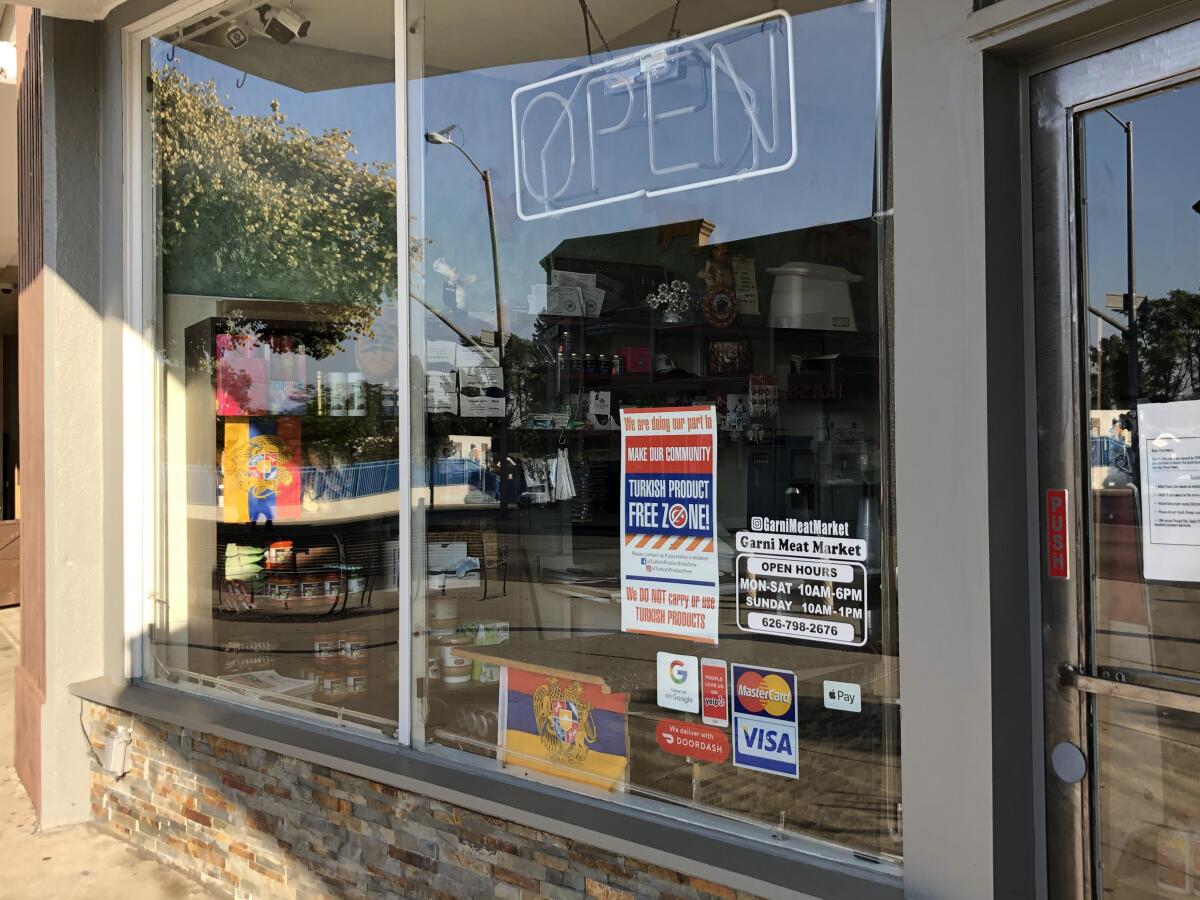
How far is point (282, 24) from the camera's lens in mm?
3963

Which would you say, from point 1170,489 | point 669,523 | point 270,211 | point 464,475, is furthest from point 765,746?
point 270,211

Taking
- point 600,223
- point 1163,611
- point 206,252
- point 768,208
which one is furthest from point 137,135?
point 1163,611

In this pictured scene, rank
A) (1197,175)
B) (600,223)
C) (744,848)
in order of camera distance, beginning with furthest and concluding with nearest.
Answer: (600,223) < (744,848) < (1197,175)

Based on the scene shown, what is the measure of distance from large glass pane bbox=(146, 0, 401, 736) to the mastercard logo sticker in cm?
135

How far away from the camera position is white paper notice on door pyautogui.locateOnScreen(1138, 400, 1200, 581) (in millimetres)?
1819

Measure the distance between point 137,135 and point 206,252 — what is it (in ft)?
2.09

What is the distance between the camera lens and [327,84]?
378cm

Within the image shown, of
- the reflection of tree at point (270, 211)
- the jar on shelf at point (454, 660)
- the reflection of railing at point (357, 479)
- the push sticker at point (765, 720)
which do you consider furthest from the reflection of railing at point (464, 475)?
the push sticker at point (765, 720)

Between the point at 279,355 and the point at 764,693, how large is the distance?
2521mm

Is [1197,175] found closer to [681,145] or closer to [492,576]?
[681,145]

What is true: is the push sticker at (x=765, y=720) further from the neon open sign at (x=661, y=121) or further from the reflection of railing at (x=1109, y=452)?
the neon open sign at (x=661, y=121)

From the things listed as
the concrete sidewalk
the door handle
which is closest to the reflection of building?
the door handle

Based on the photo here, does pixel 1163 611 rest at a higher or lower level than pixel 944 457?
lower

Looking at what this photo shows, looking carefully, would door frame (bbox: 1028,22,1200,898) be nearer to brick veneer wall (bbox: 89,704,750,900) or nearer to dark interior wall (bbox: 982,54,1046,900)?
dark interior wall (bbox: 982,54,1046,900)
